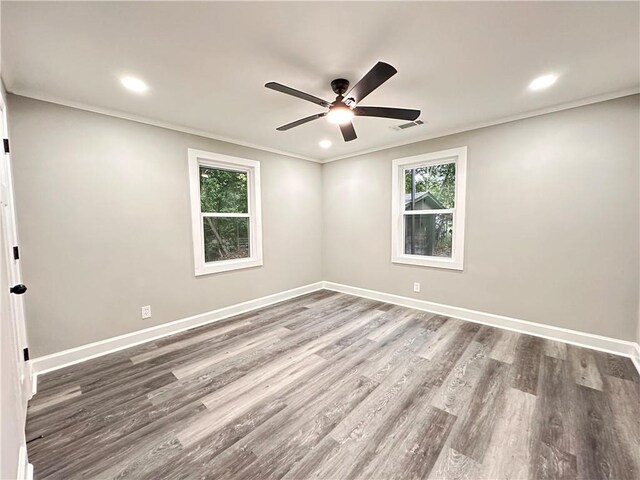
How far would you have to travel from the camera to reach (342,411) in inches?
72.9

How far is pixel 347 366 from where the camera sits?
2.42m

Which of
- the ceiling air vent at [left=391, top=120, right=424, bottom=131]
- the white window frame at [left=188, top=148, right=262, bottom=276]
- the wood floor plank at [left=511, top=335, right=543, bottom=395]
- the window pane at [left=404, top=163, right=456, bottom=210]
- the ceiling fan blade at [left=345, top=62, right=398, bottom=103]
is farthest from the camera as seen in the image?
the window pane at [left=404, top=163, right=456, bottom=210]

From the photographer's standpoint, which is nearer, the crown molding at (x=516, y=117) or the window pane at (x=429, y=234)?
the crown molding at (x=516, y=117)

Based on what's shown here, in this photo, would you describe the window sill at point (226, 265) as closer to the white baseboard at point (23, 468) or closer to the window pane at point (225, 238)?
the window pane at point (225, 238)

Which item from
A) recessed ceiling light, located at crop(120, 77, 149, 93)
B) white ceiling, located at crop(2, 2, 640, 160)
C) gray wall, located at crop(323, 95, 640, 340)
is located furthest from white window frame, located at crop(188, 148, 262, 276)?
gray wall, located at crop(323, 95, 640, 340)

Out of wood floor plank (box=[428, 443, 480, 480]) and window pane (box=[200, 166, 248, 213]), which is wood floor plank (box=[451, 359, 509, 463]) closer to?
wood floor plank (box=[428, 443, 480, 480])

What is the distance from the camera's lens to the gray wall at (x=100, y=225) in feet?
7.66

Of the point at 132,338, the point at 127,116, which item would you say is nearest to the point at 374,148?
the point at 127,116

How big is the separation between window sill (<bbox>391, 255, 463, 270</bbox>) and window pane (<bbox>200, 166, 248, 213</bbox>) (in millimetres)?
2453

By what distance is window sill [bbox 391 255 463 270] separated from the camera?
3.56 meters

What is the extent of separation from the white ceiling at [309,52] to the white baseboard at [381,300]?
231 cm

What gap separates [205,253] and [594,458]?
12.5 feet

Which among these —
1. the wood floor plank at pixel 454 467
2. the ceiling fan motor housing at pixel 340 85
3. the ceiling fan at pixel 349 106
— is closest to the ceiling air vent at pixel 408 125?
the ceiling fan at pixel 349 106

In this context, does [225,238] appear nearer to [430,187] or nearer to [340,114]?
[340,114]
